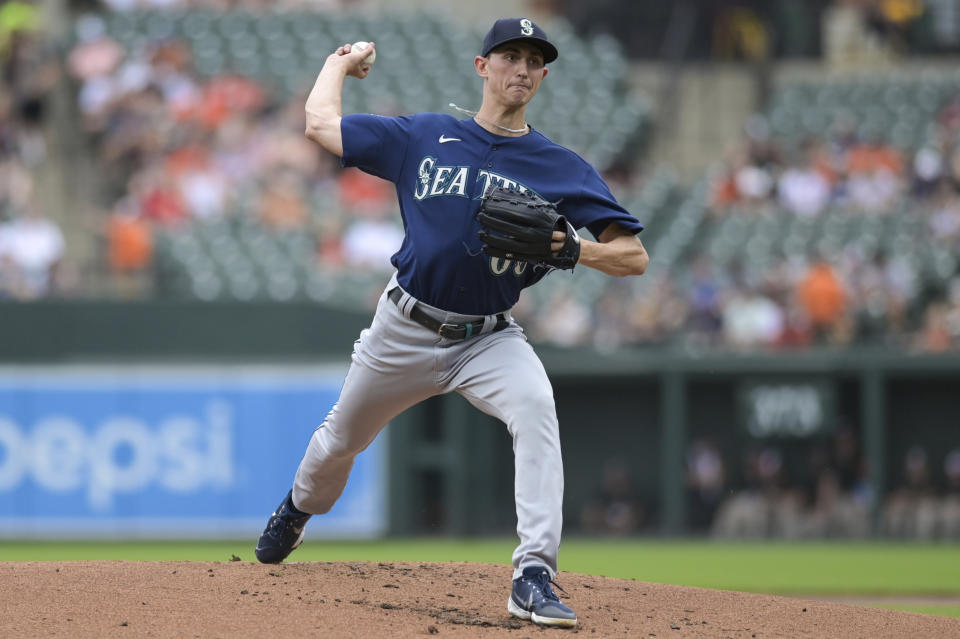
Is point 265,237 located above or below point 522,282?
above

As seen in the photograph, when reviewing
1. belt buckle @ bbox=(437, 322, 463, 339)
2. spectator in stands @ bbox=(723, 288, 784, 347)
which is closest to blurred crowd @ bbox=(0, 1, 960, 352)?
spectator in stands @ bbox=(723, 288, 784, 347)

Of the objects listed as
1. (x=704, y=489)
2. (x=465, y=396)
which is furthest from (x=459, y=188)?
(x=704, y=489)

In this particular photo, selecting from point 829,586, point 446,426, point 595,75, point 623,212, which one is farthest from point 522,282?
point 595,75

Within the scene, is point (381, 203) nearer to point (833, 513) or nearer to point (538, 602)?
point (833, 513)

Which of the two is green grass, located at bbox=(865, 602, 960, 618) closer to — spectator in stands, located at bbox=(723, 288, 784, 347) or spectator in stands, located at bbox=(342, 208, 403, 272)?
spectator in stands, located at bbox=(723, 288, 784, 347)

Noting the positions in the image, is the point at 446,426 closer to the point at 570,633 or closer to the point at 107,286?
the point at 107,286

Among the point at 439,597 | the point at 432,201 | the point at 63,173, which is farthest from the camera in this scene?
the point at 63,173

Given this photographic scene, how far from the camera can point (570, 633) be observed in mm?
4438

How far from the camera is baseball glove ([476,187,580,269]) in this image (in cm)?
445

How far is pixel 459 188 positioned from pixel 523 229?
371 mm

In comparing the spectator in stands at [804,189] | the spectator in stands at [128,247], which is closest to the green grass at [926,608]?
the spectator in stands at [804,189]

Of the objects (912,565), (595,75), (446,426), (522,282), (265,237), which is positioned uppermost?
(595,75)

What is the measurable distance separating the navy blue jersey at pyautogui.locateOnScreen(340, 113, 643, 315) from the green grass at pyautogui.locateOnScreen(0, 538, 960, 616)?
11.1ft

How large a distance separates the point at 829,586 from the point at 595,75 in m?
8.67
